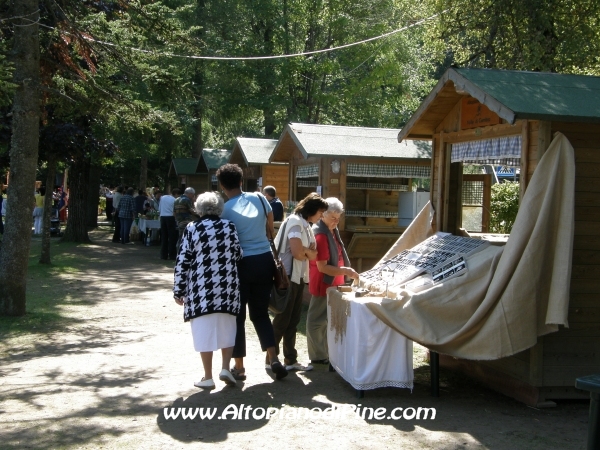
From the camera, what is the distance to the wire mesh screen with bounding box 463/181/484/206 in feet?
34.2

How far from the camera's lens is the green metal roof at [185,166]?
101 feet

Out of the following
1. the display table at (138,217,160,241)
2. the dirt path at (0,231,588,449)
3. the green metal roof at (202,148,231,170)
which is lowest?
the dirt path at (0,231,588,449)

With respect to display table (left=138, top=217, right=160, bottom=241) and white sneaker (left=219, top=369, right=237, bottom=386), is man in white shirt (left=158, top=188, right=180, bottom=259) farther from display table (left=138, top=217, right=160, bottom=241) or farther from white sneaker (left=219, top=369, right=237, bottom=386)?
white sneaker (left=219, top=369, right=237, bottom=386)

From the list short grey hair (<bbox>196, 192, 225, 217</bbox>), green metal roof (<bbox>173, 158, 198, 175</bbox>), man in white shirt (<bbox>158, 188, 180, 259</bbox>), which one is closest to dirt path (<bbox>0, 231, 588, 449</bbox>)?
short grey hair (<bbox>196, 192, 225, 217</bbox>)

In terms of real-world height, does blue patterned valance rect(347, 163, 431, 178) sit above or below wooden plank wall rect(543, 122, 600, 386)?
above

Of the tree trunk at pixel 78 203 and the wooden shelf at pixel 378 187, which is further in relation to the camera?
the tree trunk at pixel 78 203

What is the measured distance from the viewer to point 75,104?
1069 centimetres

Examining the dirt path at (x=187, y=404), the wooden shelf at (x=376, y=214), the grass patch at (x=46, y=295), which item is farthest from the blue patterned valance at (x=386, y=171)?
the grass patch at (x=46, y=295)

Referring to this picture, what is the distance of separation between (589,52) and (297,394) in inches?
451

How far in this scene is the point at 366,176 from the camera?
43.5 ft

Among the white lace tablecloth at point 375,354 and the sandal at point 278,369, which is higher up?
the white lace tablecloth at point 375,354

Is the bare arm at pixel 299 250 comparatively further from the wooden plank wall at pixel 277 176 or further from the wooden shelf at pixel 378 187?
the wooden plank wall at pixel 277 176

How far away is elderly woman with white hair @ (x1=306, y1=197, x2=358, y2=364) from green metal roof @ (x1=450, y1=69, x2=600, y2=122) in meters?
1.87

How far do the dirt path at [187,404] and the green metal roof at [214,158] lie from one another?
17.3 meters
